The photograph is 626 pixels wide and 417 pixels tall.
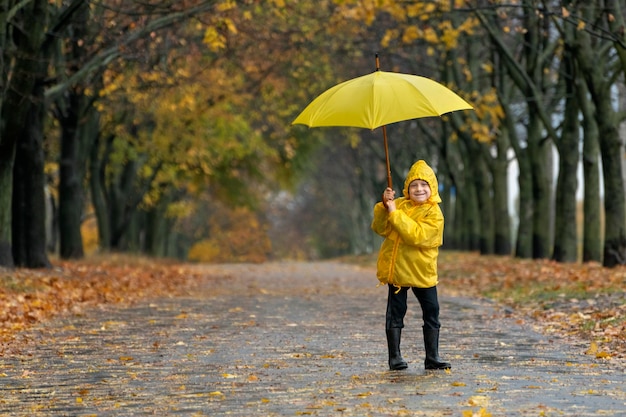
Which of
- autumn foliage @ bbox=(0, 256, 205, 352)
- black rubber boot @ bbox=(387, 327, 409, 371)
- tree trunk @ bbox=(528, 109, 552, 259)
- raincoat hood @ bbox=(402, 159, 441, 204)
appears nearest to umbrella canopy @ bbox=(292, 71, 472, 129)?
raincoat hood @ bbox=(402, 159, 441, 204)

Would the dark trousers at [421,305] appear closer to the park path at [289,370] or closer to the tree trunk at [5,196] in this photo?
the park path at [289,370]

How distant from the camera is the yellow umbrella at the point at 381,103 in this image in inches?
366

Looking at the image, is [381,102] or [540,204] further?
[540,204]

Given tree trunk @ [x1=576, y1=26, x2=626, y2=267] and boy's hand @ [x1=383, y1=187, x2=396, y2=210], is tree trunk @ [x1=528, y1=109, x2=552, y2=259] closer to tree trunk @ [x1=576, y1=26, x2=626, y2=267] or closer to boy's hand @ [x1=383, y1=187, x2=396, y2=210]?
tree trunk @ [x1=576, y1=26, x2=626, y2=267]

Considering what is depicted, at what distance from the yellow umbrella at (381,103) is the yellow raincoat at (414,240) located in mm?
272

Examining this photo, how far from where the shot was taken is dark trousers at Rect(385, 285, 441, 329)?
9.41m

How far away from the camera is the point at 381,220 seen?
9.38 metres

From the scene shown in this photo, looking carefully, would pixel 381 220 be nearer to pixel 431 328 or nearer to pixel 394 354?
pixel 431 328

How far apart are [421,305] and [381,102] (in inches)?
65.3

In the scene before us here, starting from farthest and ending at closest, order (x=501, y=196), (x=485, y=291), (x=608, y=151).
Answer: (x=501, y=196) < (x=608, y=151) < (x=485, y=291)

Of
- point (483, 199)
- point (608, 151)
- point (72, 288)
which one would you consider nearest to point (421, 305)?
point (72, 288)

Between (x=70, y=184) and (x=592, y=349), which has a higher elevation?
(x=70, y=184)

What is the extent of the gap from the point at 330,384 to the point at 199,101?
28.1 meters

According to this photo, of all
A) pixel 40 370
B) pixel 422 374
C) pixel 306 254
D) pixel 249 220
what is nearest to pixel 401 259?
pixel 422 374
